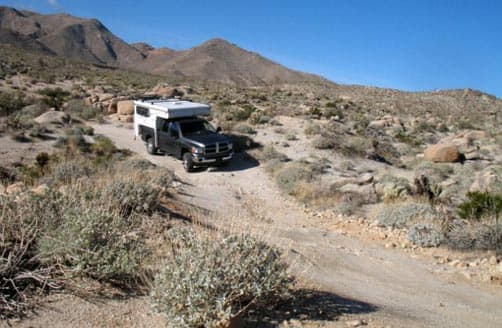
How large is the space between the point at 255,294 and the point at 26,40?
124 metres

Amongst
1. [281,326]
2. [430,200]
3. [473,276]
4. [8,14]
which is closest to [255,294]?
[281,326]

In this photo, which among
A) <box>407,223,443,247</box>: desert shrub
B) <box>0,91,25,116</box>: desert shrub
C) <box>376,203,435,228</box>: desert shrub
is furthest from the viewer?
<box>0,91,25,116</box>: desert shrub

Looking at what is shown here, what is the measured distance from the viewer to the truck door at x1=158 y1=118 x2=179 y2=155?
17547mm

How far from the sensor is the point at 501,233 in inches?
392

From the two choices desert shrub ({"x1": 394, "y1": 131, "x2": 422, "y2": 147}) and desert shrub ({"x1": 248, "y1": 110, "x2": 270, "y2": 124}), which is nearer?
desert shrub ({"x1": 248, "y1": 110, "x2": 270, "y2": 124})

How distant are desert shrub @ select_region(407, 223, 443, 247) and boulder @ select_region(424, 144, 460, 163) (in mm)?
11493

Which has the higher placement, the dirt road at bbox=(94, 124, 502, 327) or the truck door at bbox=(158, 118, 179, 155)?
the truck door at bbox=(158, 118, 179, 155)

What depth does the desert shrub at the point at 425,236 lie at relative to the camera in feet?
34.2

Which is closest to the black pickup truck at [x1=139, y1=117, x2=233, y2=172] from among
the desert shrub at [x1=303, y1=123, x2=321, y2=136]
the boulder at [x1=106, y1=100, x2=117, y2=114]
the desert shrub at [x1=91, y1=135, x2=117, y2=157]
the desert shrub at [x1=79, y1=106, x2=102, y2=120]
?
the desert shrub at [x1=91, y1=135, x2=117, y2=157]

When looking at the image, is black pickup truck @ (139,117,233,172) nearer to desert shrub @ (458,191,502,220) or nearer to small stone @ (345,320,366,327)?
desert shrub @ (458,191,502,220)

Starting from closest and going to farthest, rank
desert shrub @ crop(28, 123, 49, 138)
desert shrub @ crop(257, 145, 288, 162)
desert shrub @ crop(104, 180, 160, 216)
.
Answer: desert shrub @ crop(104, 180, 160, 216) → desert shrub @ crop(257, 145, 288, 162) → desert shrub @ crop(28, 123, 49, 138)

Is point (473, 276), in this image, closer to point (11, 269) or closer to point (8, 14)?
point (11, 269)

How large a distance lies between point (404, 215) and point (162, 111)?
9.98 metres

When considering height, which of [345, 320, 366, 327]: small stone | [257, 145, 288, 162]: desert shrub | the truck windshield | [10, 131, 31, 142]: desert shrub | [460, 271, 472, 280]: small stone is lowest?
[460, 271, 472, 280]: small stone
